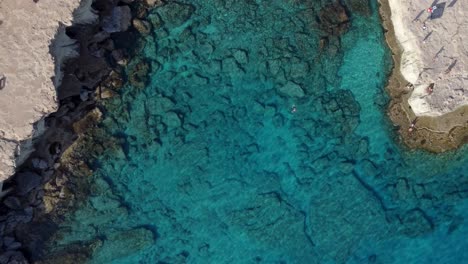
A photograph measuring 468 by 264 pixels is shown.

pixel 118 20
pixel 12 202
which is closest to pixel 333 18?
pixel 118 20

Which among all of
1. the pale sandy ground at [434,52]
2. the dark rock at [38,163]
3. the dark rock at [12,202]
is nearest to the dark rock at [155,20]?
the dark rock at [38,163]

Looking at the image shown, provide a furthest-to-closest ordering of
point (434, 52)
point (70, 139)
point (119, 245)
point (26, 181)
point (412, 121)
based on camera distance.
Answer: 1. point (412, 121)
2. point (434, 52)
3. point (119, 245)
4. point (70, 139)
5. point (26, 181)

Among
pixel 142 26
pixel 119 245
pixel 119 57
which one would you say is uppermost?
pixel 142 26

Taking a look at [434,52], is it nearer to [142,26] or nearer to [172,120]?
[172,120]

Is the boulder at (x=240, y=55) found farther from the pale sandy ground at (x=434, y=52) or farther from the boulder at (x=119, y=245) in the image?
the boulder at (x=119, y=245)

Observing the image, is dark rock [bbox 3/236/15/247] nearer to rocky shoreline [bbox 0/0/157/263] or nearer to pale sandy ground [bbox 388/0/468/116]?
rocky shoreline [bbox 0/0/157/263]

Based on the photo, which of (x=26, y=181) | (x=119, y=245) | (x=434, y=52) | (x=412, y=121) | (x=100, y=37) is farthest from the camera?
(x=412, y=121)

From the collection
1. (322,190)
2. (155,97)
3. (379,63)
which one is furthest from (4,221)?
(379,63)

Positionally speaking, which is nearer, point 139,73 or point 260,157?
point 139,73
